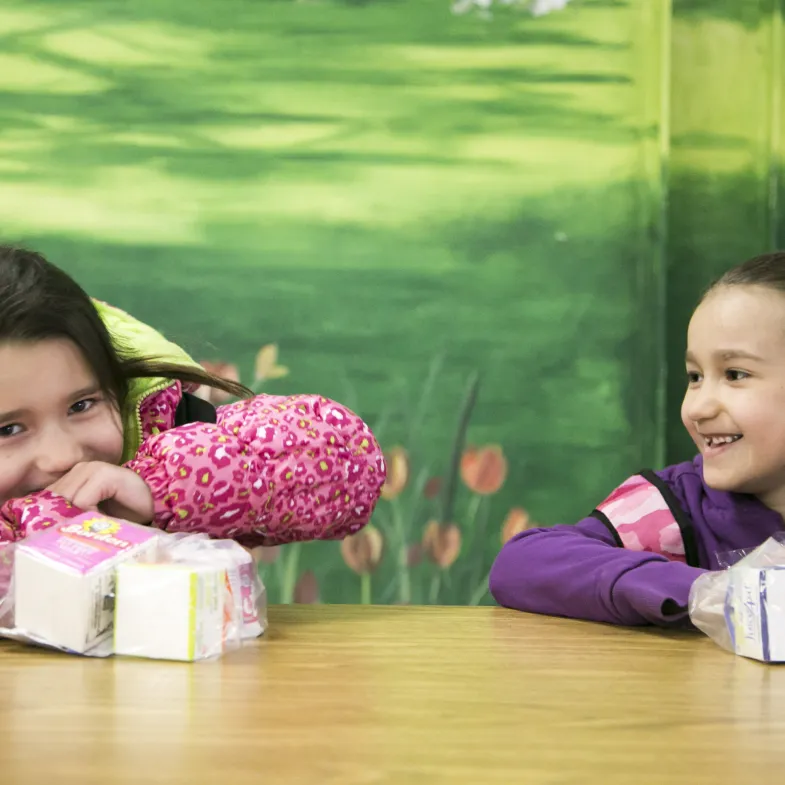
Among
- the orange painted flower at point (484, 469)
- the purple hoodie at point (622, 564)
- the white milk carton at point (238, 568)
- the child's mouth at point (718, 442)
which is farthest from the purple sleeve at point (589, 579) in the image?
the orange painted flower at point (484, 469)

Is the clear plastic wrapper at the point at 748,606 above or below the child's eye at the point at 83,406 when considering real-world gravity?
below

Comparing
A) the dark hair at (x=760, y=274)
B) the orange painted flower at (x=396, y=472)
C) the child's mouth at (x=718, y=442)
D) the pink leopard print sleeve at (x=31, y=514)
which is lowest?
the orange painted flower at (x=396, y=472)

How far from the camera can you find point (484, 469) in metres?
1.93

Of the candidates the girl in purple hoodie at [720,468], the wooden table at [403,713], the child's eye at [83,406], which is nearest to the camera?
the wooden table at [403,713]

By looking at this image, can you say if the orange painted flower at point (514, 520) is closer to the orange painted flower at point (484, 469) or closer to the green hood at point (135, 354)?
the orange painted flower at point (484, 469)

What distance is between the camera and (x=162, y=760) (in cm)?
53

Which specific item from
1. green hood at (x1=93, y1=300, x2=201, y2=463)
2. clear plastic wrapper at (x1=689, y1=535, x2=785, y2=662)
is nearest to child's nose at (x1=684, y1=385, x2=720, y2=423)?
clear plastic wrapper at (x1=689, y1=535, x2=785, y2=662)

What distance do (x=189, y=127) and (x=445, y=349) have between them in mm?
577

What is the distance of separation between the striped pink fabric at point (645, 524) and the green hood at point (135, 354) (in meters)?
0.46

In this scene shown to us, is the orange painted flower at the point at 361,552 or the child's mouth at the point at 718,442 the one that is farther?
the orange painted flower at the point at 361,552

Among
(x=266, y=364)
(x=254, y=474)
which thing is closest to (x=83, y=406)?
(x=254, y=474)

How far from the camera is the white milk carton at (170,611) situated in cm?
74

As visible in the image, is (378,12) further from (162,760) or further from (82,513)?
(162,760)

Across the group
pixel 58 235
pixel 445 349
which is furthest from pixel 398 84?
pixel 58 235
